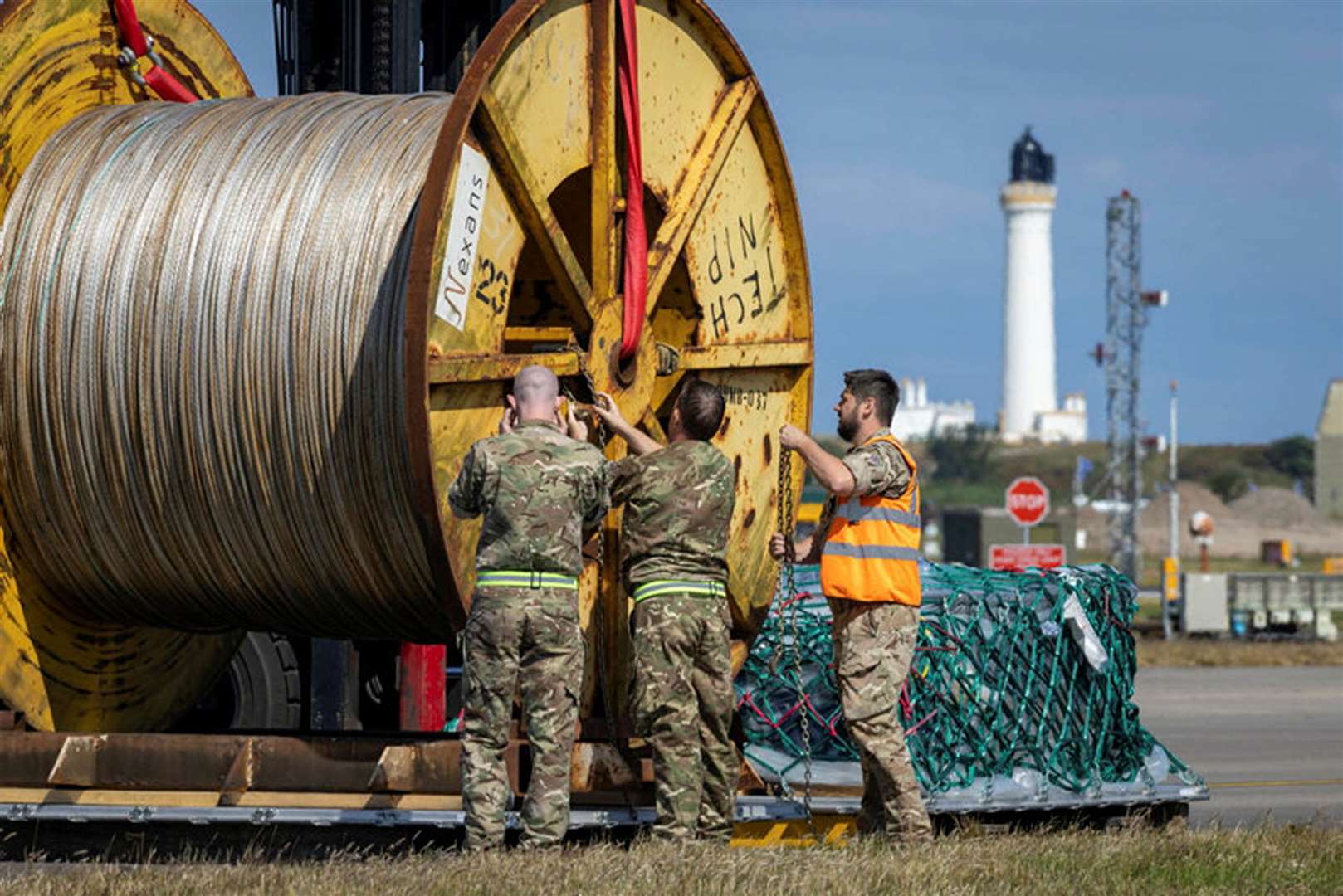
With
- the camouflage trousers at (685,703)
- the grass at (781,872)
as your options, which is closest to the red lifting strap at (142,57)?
the camouflage trousers at (685,703)

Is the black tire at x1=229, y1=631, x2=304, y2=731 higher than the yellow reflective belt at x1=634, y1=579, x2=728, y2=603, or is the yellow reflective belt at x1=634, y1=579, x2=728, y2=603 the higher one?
the yellow reflective belt at x1=634, y1=579, x2=728, y2=603

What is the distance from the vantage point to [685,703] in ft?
30.0

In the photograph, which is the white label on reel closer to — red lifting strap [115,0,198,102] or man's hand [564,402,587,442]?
man's hand [564,402,587,442]

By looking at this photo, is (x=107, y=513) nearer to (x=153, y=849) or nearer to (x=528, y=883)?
(x=153, y=849)

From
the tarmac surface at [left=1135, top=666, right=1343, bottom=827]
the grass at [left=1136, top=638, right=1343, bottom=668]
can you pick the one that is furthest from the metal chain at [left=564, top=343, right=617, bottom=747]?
the grass at [left=1136, top=638, right=1343, bottom=668]

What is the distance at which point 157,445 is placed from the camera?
31.0 ft

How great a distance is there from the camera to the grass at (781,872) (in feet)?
25.4

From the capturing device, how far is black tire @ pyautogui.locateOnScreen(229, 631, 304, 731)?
40.0 feet

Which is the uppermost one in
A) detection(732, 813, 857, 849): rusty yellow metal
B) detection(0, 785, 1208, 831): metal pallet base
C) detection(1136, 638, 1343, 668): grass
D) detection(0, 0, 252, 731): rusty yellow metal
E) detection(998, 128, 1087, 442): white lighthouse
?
detection(998, 128, 1087, 442): white lighthouse

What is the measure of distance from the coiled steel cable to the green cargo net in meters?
2.15

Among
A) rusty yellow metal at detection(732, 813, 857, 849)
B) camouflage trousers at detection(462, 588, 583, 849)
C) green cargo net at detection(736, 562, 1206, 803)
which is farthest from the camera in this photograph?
green cargo net at detection(736, 562, 1206, 803)

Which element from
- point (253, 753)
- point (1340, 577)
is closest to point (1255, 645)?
point (1340, 577)

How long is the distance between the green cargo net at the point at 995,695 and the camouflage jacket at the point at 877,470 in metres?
0.93

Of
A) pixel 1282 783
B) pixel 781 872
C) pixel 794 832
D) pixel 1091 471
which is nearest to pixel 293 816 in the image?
pixel 781 872
